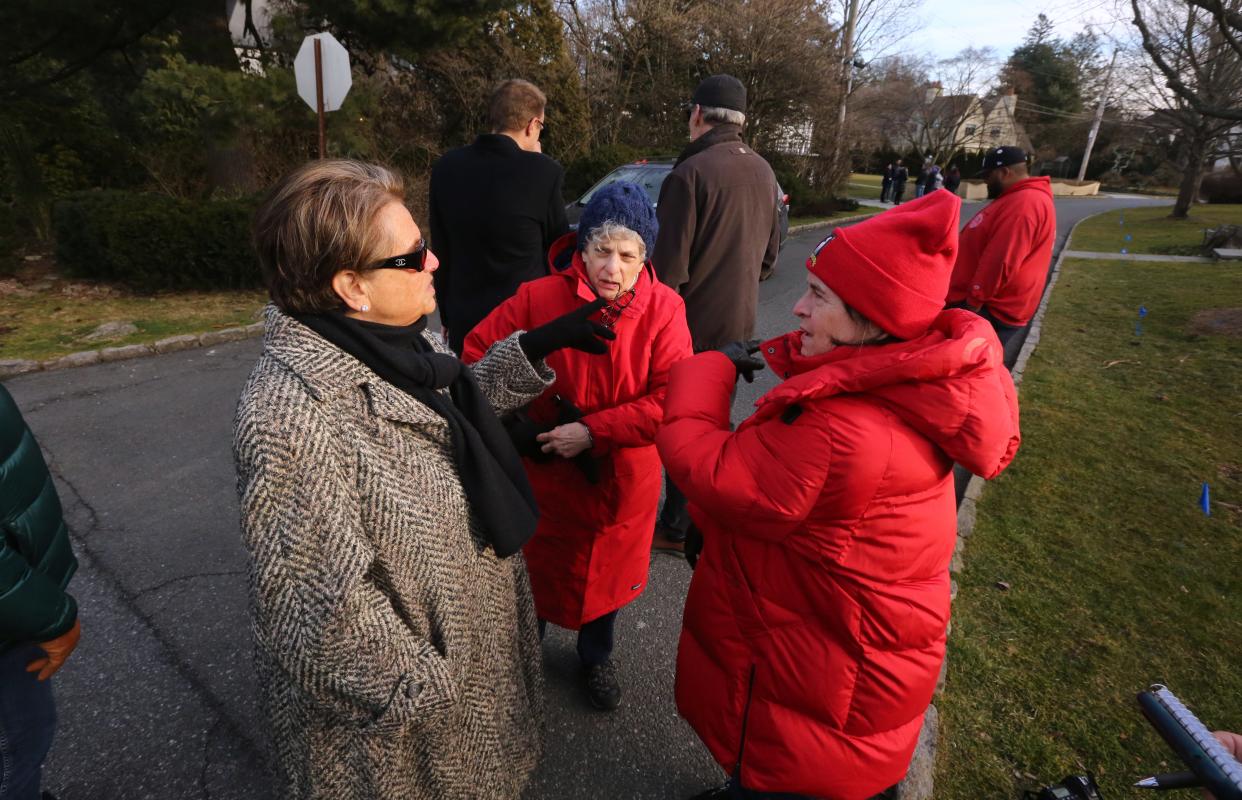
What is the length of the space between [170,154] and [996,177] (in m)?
11.6

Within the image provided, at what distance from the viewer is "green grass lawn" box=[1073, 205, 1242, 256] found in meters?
15.7

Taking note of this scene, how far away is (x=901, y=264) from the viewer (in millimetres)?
1355

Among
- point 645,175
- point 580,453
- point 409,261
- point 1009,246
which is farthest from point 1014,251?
point 645,175

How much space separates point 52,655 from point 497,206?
2462 mm

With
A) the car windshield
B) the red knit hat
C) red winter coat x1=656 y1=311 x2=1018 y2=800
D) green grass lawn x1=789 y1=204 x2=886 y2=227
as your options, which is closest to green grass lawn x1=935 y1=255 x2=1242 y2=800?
red winter coat x1=656 y1=311 x2=1018 y2=800

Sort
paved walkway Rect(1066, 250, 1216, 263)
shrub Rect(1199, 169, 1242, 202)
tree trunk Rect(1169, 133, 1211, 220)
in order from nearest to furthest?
paved walkway Rect(1066, 250, 1216, 263) → tree trunk Rect(1169, 133, 1211, 220) → shrub Rect(1199, 169, 1242, 202)

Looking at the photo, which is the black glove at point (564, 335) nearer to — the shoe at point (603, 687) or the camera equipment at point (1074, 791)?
the shoe at point (603, 687)

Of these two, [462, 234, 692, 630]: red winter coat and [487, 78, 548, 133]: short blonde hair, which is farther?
[487, 78, 548, 133]: short blonde hair

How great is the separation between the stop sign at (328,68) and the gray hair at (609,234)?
6.04 m

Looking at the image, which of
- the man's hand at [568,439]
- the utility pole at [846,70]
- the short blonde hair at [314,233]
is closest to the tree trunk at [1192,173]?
the utility pole at [846,70]

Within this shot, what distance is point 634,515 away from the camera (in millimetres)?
2348

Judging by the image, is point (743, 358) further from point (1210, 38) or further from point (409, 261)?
point (1210, 38)

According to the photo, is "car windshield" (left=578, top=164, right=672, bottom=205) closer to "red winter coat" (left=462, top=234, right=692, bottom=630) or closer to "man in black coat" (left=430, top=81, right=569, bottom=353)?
"man in black coat" (left=430, top=81, right=569, bottom=353)

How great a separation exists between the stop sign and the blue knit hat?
5.96m
